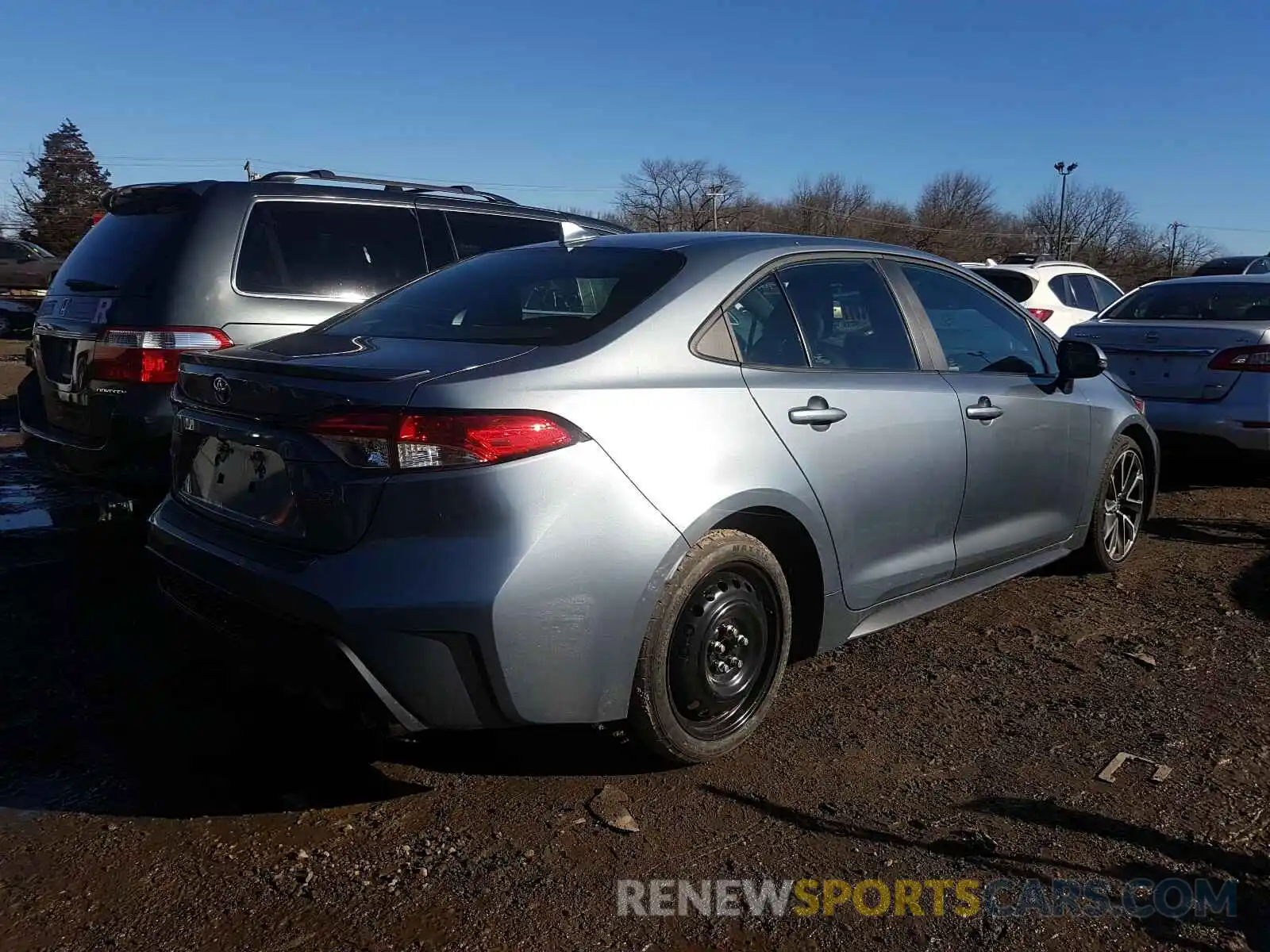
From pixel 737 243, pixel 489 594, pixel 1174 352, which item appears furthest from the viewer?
pixel 1174 352

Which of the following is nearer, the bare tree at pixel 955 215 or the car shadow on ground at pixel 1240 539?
the car shadow on ground at pixel 1240 539

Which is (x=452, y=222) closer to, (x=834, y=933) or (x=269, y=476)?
(x=269, y=476)

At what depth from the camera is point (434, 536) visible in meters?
2.53

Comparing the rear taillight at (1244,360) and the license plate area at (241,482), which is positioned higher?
the rear taillight at (1244,360)

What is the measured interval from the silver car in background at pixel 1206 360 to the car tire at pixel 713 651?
3.83m

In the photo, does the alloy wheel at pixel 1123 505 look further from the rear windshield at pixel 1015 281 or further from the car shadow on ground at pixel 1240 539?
the rear windshield at pixel 1015 281

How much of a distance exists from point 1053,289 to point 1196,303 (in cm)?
402

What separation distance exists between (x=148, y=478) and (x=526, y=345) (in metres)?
2.19

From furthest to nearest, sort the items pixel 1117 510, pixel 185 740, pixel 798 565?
pixel 1117 510 < pixel 798 565 < pixel 185 740

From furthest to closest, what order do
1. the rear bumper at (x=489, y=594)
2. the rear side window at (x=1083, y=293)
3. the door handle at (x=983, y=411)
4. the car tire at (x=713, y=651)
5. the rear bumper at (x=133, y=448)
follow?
the rear side window at (x=1083, y=293) → the rear bumper at (x=133, y=448) → the door handle at (x=983, y=411) → the car tire at (x=713, y=651) → the rear bumper at (x=489, y=594)

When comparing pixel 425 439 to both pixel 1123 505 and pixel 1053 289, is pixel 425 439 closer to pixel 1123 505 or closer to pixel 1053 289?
pixel 1123 505

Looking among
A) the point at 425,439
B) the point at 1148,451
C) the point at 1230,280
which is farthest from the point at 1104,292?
the point at 425,439

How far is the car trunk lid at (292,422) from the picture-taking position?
260cm

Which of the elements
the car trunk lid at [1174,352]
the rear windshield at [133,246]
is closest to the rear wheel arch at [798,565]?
the rear windshield at [133,246]
